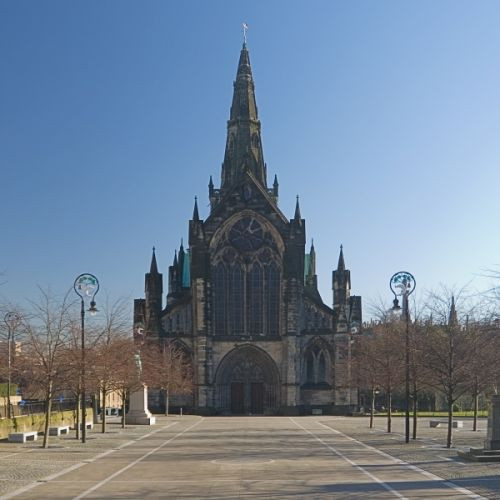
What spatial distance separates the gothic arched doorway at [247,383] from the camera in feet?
255

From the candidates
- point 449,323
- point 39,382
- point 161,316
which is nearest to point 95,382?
point 39,382

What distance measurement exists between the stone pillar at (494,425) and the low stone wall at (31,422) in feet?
67.3

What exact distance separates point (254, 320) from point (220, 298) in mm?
3540

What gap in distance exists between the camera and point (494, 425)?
92.0 feet

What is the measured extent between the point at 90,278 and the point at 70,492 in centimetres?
2071

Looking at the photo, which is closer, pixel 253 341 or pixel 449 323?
pixel 449 323

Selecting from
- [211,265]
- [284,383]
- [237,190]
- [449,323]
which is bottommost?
[284,383]

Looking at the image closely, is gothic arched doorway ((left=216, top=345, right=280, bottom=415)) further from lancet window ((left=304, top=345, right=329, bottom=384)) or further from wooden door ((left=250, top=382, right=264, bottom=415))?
lancet window ((left=304, top=345, right=329, bottom=384))

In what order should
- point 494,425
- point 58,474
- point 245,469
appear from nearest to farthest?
point 58,474 → point 245,469 → point 494,425

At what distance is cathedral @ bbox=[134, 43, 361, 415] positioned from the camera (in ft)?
251

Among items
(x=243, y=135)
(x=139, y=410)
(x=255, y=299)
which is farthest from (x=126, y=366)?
(x=243, y=135)

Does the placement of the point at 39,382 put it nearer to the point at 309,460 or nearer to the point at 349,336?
the point at 309,460

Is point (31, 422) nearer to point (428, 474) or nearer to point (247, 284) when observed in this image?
point (428, 474)

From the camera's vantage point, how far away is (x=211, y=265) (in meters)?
77.3
